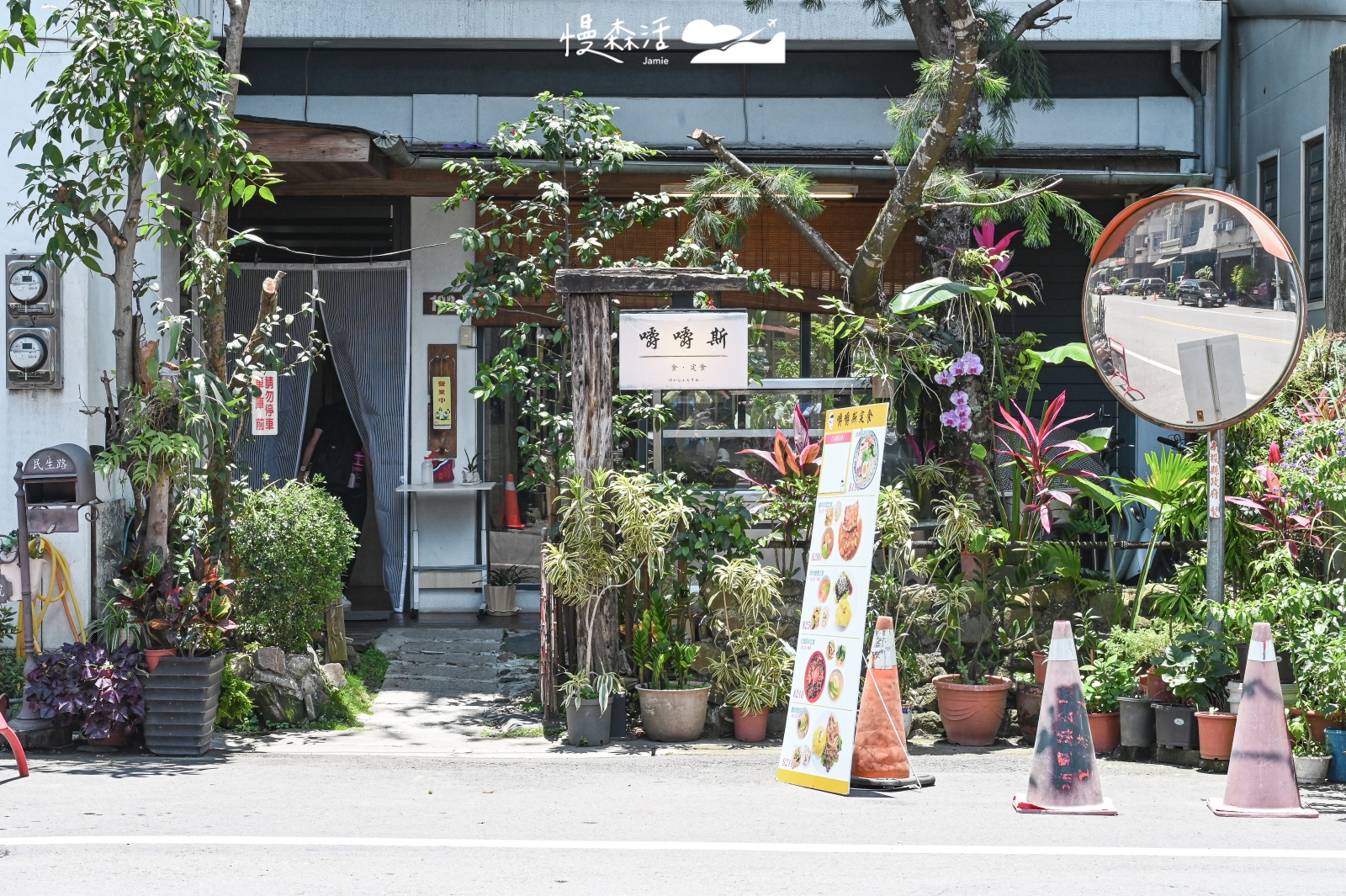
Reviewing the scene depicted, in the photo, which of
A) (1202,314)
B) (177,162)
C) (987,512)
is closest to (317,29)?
(177,162)

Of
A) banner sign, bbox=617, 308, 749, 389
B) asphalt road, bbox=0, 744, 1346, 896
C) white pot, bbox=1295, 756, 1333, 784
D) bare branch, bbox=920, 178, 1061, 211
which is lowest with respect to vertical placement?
asphalt road, bbox=0, 744, 1346, 896

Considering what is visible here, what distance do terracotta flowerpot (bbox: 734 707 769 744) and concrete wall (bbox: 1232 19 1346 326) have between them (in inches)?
250

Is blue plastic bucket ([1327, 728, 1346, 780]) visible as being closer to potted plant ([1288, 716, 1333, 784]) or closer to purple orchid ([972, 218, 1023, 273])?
potted plant ([1288, 716, 1333, 784])

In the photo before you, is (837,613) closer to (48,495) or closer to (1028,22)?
(48,495)

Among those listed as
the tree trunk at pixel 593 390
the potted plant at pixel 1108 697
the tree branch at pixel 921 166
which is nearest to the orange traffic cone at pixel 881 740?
the potted plant at pixel 1108 697

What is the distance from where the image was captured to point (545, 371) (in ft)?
28.5

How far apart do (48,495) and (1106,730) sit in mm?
6627

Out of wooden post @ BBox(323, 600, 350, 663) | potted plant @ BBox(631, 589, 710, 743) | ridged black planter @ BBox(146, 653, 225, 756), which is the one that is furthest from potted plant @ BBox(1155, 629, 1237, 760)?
wooden post @ BBox(323, 600, 350, 663)

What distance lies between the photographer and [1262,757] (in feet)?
20.1

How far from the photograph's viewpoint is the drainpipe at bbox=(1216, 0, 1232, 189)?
11797mm

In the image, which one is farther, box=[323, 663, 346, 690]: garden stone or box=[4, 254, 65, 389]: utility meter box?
box=[323, 663, 346, 690]: garden stone

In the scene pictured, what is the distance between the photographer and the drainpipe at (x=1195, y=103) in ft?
38.9

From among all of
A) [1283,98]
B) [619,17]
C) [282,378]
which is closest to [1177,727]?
[1283,98]

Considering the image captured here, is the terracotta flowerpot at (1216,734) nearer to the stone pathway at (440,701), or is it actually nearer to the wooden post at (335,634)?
the stone pathway at (440,701)
